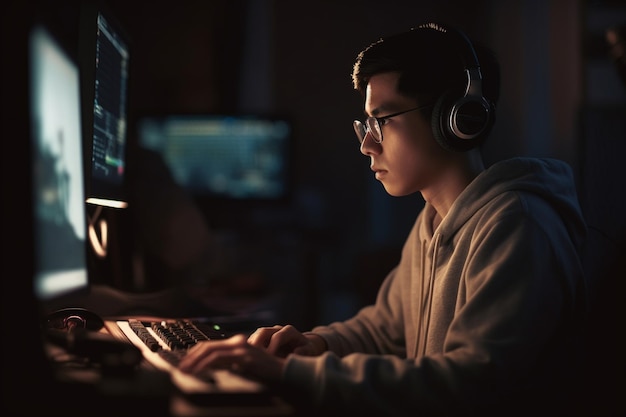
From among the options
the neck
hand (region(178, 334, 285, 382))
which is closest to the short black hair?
the neck

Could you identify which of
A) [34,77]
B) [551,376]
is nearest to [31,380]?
[34,77]

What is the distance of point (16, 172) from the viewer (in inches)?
25.4

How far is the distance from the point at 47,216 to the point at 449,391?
517mm

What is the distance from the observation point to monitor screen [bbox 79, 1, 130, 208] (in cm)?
120

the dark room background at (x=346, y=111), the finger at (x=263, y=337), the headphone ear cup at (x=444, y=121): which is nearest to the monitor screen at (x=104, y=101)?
the finger at (x=263, y=337)

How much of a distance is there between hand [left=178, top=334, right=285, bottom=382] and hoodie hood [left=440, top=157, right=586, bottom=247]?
42 cm

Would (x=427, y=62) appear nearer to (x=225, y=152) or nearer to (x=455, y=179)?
(x=455, y=179)

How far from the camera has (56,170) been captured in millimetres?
900

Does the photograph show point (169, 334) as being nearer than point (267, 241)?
Yes

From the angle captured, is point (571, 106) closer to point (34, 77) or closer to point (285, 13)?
point (285, 13)

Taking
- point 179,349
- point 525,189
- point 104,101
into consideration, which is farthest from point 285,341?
point 104,101

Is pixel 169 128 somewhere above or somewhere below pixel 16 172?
above

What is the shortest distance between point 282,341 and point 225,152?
2559mm

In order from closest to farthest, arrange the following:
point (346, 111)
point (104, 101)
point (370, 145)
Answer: point (370, 145)
point (104, 101)
point (346, 111)
